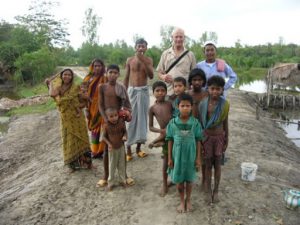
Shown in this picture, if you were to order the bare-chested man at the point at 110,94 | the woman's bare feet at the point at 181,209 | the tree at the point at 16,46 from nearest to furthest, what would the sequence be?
the woman's bare feet at the point at 181,209, the bare-chested man at the point at 110,94, the tree at the point at 16,46

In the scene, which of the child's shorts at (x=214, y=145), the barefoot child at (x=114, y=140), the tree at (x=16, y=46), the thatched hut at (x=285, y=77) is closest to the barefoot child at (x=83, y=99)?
the barefoot child at (x=114, y=140)

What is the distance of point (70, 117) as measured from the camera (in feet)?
16.0

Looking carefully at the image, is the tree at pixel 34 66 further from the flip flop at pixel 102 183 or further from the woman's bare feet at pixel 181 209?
the woman's bare feet at pixel 181 209

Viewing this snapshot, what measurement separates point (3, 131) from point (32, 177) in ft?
22.7

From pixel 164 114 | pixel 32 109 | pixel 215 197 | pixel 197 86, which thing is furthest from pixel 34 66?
pixel 215 197

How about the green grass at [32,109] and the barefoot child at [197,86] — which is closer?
the barefoot child at [197,86]

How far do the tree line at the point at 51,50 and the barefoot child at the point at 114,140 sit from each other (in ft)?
66.4

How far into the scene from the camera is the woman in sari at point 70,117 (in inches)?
190

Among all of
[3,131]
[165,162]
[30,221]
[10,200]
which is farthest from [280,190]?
[3,131]

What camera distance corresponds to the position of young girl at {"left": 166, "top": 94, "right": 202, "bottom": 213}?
367 centimetres

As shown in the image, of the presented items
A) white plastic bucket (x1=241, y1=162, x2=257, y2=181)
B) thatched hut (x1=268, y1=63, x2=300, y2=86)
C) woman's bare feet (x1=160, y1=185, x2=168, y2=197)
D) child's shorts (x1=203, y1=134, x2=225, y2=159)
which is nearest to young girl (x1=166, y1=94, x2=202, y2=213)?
child's shorts (x1=203, y1=134, x2=225, y2=159)

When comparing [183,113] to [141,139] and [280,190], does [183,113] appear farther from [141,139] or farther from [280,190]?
[280,190]

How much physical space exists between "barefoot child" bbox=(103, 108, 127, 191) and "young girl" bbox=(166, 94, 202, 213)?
83cm

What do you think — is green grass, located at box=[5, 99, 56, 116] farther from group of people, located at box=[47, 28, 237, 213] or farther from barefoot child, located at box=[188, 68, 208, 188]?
barefoot child, located at box=[188, 68, 208, 188]
